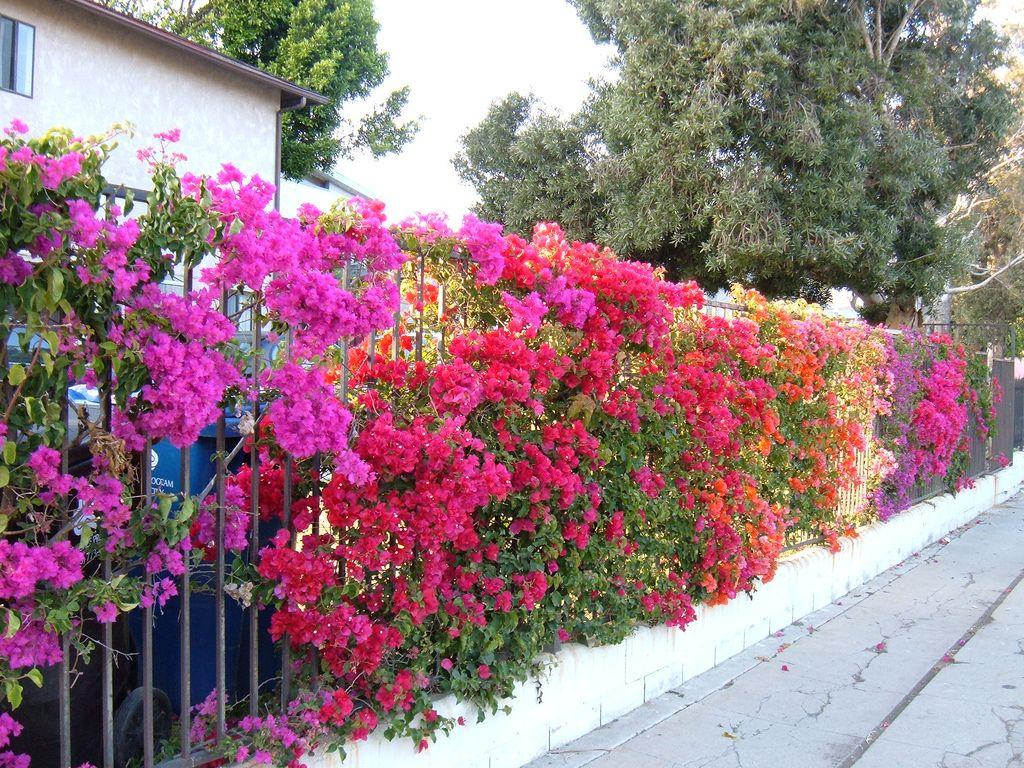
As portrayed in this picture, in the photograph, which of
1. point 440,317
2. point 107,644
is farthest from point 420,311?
point 107,644

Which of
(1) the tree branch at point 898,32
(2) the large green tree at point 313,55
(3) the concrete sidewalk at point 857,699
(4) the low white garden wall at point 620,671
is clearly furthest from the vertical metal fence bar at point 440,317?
(2) the large green tree at point 313,55

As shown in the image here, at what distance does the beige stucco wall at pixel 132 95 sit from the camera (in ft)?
41.9

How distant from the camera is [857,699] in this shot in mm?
5215

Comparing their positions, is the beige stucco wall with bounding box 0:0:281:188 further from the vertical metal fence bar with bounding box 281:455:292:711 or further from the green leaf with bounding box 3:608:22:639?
the green leaf with bounding box 3:608:22:639

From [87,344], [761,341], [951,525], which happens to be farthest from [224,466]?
[951,525]

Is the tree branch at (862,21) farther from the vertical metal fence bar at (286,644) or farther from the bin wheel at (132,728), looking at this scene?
the bin wheel at (132,728)

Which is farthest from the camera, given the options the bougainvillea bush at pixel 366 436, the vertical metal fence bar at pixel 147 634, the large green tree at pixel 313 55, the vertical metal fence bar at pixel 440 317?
the large green tree at pixel 313 55

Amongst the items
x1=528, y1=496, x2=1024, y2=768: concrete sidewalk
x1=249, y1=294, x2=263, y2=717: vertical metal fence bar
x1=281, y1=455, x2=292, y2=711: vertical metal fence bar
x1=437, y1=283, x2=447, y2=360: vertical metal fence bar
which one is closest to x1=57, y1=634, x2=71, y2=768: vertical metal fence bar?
x1=249, y1=294, x2=263, y2=717: vertical metal fence bar

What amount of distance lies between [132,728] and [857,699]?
396cm

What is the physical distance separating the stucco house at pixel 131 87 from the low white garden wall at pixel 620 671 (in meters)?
8.97

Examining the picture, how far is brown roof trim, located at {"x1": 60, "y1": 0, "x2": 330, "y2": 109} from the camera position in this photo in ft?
42.2

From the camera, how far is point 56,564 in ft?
7.54

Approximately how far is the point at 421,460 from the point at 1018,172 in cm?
2400

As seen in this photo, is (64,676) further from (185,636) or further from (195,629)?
(195,629)
